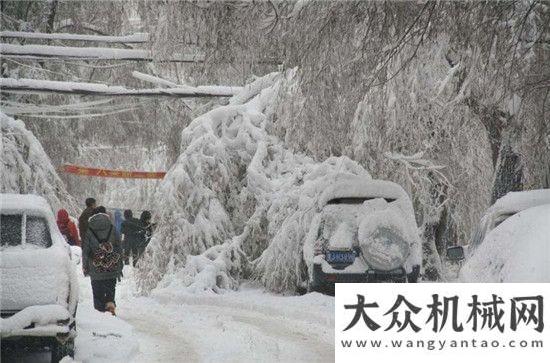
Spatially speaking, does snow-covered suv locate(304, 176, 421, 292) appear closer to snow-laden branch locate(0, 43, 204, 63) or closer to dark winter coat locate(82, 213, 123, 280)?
dark winter coat locate(82, 213, 123, 280)

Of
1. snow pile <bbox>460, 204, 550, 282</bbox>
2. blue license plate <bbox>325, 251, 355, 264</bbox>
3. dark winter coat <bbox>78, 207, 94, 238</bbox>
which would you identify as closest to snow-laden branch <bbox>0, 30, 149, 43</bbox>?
dark winter coat <bbox>78, 207, 94, 238</bbox>

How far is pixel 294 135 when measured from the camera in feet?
49.2

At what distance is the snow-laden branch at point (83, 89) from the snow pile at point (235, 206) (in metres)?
1.34

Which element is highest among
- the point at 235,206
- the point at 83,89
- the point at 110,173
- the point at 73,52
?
the point at 73,52

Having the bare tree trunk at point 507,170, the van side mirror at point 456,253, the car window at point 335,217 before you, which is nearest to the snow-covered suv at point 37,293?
the van side mirror at point 456,253

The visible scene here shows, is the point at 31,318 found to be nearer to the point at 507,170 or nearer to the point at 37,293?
the point at 37,293

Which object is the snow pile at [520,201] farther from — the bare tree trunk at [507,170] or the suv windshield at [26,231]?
the bare tree trunk at [507,170]

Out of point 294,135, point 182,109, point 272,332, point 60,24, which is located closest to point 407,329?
point 272,332

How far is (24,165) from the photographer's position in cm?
1709

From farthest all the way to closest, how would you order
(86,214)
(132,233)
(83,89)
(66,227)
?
(132,233) < (66,227) < (86,214) < (83,89)

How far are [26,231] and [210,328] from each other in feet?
12.8

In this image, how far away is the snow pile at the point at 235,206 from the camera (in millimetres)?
18031

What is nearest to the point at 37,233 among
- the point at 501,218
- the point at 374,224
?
the point at 501,218

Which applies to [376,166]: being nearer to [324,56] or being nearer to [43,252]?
[324,56]
